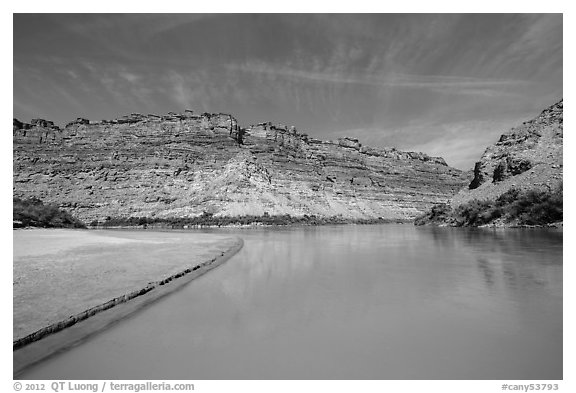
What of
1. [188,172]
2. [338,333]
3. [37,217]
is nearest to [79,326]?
[338,333]

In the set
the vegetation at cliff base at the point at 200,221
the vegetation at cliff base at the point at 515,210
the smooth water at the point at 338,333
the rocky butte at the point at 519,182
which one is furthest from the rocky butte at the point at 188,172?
the smooth water at the point at 338,333

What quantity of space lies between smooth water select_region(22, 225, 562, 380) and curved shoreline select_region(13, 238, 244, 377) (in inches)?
7.6

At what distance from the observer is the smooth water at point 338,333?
12.5 feet

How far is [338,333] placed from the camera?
4875mm

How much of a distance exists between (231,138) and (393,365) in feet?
255

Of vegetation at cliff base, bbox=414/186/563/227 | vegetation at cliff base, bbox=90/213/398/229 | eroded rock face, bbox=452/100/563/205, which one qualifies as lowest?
vegetation at cliff base, bbox=90/213/398/229

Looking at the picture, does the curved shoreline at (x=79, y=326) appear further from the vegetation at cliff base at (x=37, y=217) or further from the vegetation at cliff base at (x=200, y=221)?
the vegetation at cliff base at (x=200, y=221)

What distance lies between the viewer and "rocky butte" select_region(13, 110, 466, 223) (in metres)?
66.3

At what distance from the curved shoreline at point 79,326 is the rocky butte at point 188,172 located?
54.5m

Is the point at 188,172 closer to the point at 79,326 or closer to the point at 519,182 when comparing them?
the point at 519,182

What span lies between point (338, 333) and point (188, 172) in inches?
2765

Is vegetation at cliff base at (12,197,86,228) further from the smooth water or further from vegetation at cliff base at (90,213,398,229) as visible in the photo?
→ the smooth water

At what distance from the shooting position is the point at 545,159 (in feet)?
125

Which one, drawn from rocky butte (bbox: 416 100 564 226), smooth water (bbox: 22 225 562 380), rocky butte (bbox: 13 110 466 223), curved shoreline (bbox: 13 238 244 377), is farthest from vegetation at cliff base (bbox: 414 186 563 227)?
rocky butte (bbox: 13 110 466 223)
